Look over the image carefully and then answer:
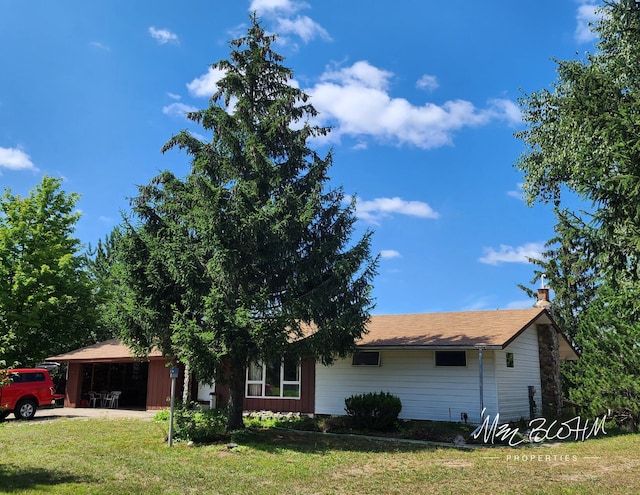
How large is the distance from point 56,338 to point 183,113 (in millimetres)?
19804

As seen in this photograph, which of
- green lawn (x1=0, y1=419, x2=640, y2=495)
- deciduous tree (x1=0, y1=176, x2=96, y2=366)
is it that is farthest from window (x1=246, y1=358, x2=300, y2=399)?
deciduous tree (x1=0, y1=176, x2=96, y2=366)

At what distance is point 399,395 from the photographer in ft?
55.1

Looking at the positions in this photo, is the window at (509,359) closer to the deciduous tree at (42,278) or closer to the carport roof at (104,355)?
the carport roof at (104,355)

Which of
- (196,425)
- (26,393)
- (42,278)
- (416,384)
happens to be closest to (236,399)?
(196,425)

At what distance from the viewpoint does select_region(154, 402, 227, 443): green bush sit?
1266 centimetres

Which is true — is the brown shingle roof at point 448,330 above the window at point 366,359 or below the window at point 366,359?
above

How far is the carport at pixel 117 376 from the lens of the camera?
2067 centimetres

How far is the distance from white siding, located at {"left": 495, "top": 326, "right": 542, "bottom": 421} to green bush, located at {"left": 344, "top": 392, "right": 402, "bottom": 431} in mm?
3353

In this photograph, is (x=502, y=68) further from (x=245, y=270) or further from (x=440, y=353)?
(x=245, y=270)

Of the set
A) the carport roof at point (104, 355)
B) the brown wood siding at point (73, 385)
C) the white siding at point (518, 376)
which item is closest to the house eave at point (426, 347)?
the white siding at point (518, 376)

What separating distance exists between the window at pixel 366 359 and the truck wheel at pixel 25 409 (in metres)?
11.9

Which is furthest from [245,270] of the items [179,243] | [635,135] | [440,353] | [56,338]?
[56,338]

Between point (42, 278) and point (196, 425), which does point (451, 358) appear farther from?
point (42, 278)

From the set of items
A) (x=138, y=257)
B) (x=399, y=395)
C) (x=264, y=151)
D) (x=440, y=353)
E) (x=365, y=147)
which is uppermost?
(x=365, y=147)
